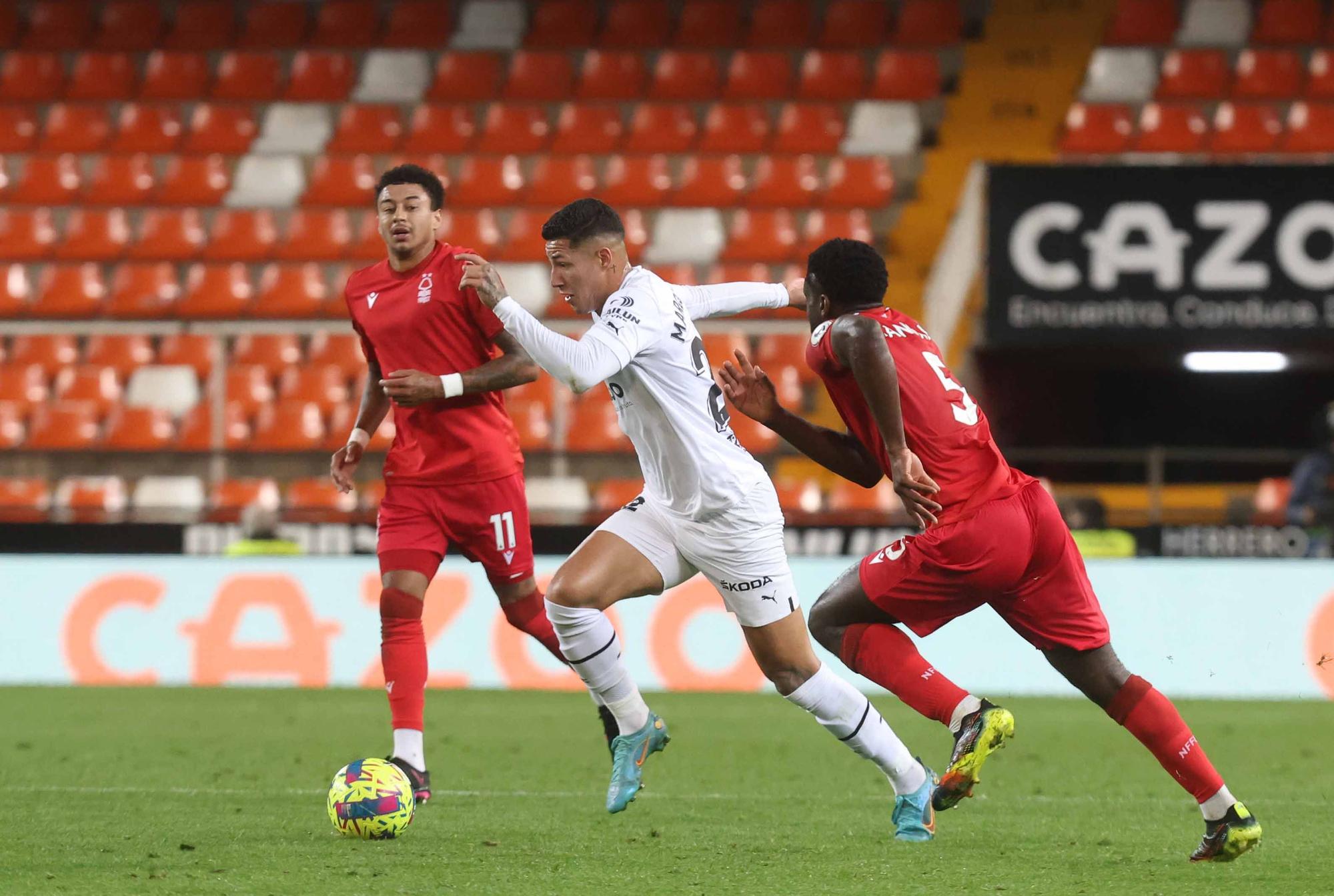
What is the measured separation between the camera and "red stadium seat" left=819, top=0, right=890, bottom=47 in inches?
719

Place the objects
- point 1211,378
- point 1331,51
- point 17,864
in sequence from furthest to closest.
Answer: point 1331,51
point 1211,378
point 17,864

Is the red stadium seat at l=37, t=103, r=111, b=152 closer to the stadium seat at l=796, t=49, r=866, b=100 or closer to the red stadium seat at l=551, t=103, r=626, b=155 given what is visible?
the red stadium seat at l=551, t=103, r=626, b=155

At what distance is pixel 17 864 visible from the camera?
5020 mm

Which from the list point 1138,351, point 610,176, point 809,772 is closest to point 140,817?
point 809,772

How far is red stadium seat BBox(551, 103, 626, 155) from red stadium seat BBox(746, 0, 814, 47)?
1746mm

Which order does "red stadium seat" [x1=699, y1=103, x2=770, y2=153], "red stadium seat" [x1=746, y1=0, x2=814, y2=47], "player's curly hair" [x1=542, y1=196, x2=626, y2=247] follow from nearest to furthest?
"player's curly hair" [x1=542, y1=196, x2=626, y2=247] < "red stadium seat" [x1=699, y1=103, x2=770, y2=153] < "red stadium seat" [x1=746, y1=0, x2=814, y2=47]

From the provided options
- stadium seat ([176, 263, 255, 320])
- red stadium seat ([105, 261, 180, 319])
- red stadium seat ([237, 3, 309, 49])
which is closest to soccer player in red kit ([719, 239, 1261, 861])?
stadium seat ([176, 263, 255, 320])

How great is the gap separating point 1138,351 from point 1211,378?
306 cm

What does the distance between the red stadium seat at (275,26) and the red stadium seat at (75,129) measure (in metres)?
1.74

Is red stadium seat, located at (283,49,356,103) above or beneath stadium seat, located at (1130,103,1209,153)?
above

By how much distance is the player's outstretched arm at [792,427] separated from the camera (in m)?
5.50

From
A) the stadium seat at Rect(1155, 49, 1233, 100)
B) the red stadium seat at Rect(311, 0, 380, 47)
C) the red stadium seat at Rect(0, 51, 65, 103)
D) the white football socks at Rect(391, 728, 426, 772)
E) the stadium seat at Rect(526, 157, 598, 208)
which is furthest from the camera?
the red stadium seat at Rect(311, 0, 380, 47)

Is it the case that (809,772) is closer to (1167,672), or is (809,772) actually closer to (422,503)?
(422,503)

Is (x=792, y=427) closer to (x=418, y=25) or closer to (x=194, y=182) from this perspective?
(x=194, y=182)
